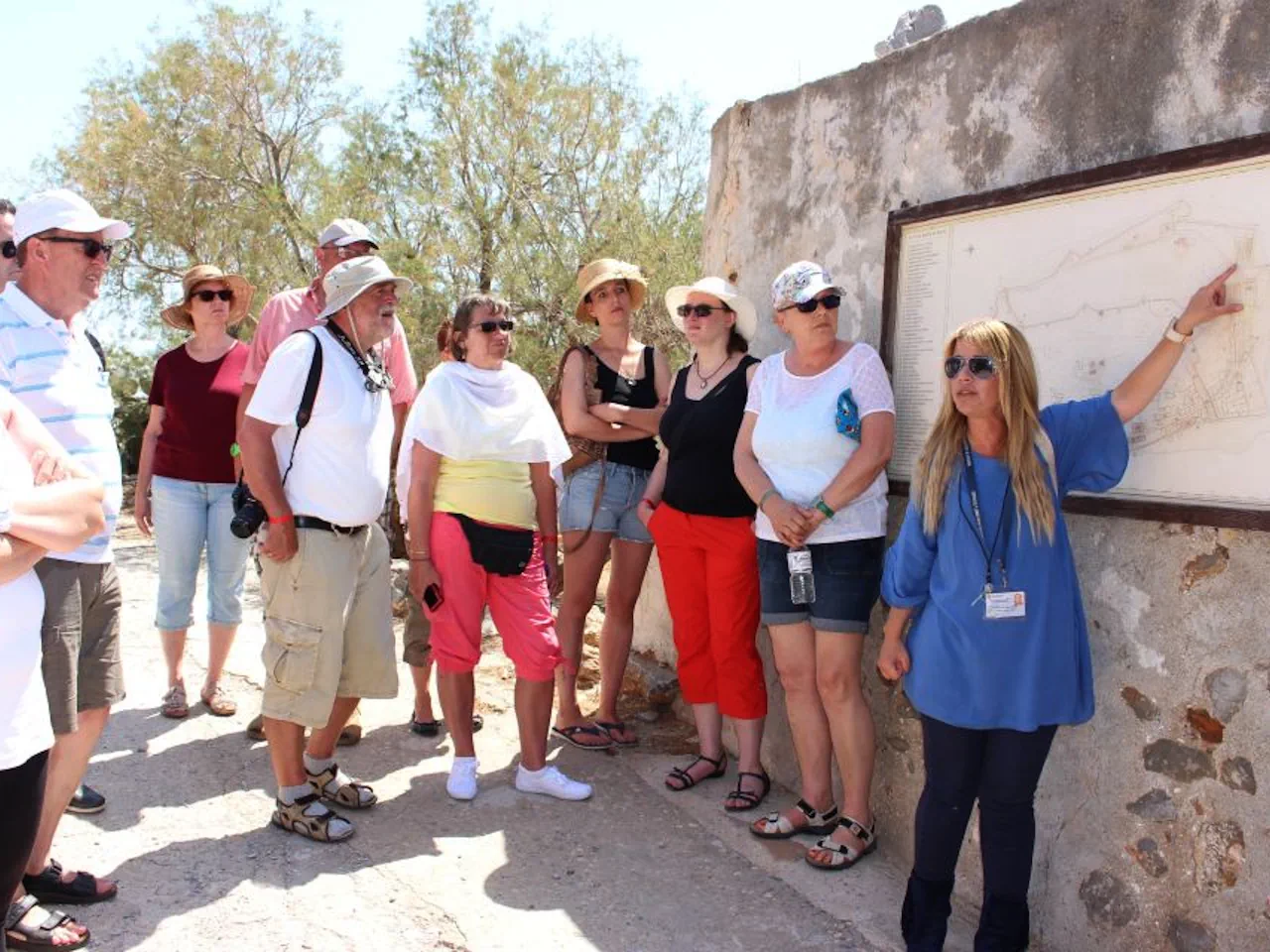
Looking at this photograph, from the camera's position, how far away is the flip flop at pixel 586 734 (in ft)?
16.7

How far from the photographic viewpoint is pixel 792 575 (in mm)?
3896

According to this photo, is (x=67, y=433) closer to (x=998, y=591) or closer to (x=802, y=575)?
(x=802, y=575)

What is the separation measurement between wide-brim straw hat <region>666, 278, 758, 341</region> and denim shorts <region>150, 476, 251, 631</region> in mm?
2262

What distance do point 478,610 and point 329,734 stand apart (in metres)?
0.74

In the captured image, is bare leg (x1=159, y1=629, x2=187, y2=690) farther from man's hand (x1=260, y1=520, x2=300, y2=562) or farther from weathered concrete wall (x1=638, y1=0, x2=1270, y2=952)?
weathered concrete wall (x1=638, y1=0, x2=1270, y2=952)

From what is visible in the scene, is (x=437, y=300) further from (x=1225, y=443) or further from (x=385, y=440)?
(x=1225, y=443)

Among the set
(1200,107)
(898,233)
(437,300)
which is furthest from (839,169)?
(437,300)

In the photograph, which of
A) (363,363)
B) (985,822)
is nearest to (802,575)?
(985,822)

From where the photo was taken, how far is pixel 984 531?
3055mm

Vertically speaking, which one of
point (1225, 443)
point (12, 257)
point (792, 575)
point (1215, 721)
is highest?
point (12, 257)

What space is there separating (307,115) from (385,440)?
1152 cm

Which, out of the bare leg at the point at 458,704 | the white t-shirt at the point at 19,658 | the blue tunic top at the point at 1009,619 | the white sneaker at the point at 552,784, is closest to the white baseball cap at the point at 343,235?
the bare leg at the point at 458,704

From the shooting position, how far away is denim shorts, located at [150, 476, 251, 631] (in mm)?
5133

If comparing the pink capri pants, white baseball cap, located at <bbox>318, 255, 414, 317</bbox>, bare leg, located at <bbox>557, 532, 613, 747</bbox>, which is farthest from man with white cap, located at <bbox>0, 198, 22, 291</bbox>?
bare leg, located at <bbox>557, 532, 613, 747</bbox>
